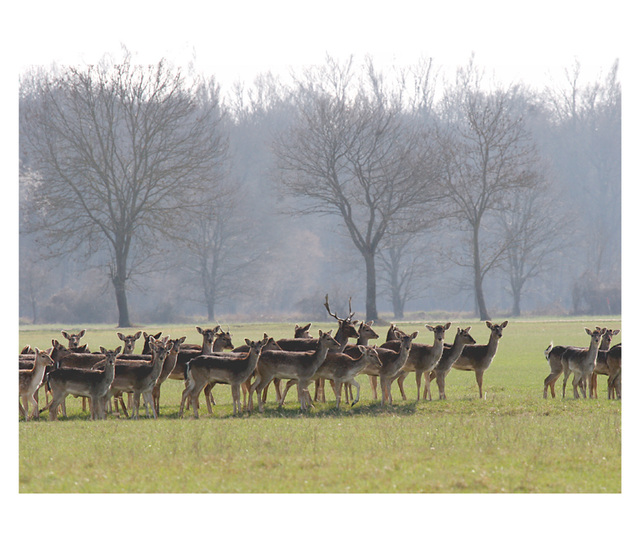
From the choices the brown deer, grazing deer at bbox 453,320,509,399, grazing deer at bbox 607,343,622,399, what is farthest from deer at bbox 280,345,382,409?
grazing deer at bbox 607,343,622,399

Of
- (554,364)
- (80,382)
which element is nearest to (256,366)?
(80,382)

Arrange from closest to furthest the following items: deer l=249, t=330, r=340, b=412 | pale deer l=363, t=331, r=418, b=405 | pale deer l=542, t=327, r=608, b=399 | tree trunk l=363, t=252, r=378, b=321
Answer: deer l=249, t=330, r=340, b=412
pale deer l=363, t=331, r=418, b=405
pale deer l=542, t=327, r=608, b=399
tree trunk l=363, t=252, r=378, b=321

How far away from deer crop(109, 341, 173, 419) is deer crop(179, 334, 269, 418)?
526 mm

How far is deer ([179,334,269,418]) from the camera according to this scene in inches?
566

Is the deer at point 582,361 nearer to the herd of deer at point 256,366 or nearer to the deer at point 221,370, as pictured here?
the herd of deer at point 256,366

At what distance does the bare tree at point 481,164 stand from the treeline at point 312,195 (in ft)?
1.06

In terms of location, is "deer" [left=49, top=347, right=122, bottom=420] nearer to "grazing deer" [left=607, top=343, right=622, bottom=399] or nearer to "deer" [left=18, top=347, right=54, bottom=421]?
"deer" [left=18, top=347, right=54, bottom=421]

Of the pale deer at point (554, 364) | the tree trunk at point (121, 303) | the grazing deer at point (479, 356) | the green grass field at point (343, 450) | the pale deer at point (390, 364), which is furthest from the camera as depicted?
the tree trunk at point (121, 303)

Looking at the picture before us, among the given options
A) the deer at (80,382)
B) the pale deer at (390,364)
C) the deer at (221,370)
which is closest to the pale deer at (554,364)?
the pale deer at (390,364)

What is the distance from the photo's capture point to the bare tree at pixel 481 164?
5578 centimetres

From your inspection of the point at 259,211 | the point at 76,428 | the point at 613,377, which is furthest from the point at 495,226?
the point at 76,428

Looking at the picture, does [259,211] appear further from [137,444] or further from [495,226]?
[137,444]

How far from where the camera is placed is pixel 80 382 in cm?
1362

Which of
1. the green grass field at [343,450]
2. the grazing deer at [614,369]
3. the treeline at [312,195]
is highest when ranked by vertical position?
the treeline at [312,195]
